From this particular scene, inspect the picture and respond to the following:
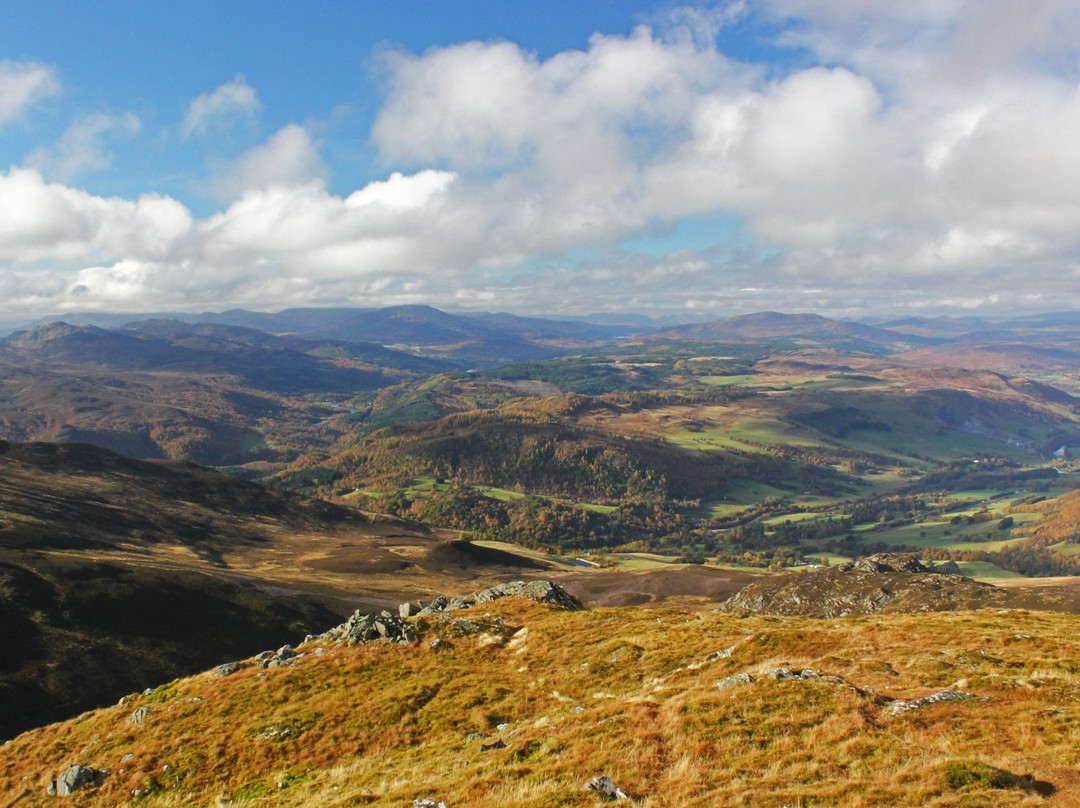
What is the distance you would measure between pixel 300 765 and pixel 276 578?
124000 mm

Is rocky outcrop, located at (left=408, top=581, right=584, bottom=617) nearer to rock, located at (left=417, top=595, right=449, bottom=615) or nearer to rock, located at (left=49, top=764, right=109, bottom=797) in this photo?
rock, located at (left=417, top=595, right=449, bottom=615)

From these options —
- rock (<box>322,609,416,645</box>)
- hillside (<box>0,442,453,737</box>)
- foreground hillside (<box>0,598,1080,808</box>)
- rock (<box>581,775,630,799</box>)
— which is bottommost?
hillside (<box>0,442,453,737</box>)

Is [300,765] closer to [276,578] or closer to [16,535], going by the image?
[276,578]

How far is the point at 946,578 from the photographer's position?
86.6m

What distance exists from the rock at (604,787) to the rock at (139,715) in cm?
3878

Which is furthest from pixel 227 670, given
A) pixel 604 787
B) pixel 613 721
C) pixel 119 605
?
pixel 119 605

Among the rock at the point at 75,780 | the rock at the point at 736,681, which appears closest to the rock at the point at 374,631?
the rock at the point at 75,780

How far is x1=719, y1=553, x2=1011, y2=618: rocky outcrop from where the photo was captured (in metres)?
79.5

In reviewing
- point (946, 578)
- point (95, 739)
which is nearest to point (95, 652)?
point (95, 739)

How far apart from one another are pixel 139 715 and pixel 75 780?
8578 mm

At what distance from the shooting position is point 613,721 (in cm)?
2941

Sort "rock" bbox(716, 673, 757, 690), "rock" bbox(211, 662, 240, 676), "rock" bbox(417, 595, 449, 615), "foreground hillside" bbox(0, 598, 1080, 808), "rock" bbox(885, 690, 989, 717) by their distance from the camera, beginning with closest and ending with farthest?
1. "foreground hillside" bbox(0, 598, 1080, 808)
2. "rock" bbox(885, 690, 989, 717)
3. "rock" bbox(716, 673, 757, 690)
4. "rock" bbox(211, 662, 240, 676)
5. "rock" bbox(417, 595, 449, 615)

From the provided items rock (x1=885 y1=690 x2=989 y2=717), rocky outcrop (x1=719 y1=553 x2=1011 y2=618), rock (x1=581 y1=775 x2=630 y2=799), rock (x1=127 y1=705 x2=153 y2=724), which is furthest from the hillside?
rock (x1=885 y1=690 x2=989 y2=717)

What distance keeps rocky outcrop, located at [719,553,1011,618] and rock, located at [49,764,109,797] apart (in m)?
61.9
